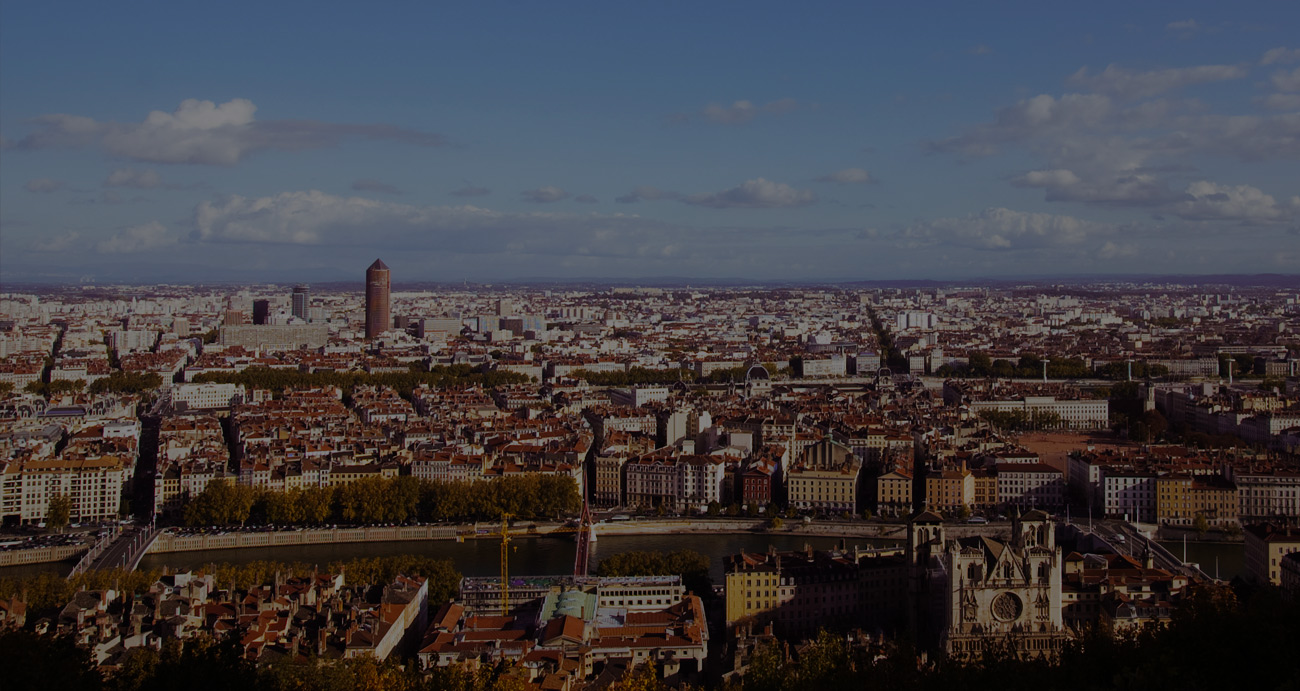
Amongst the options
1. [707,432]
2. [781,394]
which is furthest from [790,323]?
[707,432]

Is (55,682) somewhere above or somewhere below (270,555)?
above

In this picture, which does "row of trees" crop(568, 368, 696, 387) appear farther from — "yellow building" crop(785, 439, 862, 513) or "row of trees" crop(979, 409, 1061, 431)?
"yellow building" crop(785, 439, 862, 513)

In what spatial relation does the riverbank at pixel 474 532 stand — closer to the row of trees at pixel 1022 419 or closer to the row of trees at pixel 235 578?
the row of trees at pixel 235 578

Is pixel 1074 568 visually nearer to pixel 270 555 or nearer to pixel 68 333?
pixel 270 555

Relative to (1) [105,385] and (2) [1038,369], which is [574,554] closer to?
(1) [105,385]

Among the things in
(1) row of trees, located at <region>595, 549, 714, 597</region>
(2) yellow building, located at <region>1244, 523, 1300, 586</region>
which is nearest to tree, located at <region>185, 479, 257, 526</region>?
(1) row of trees, located at <region>595, 549, 714, 597</region>

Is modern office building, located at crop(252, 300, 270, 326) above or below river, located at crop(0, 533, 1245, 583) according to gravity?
above
